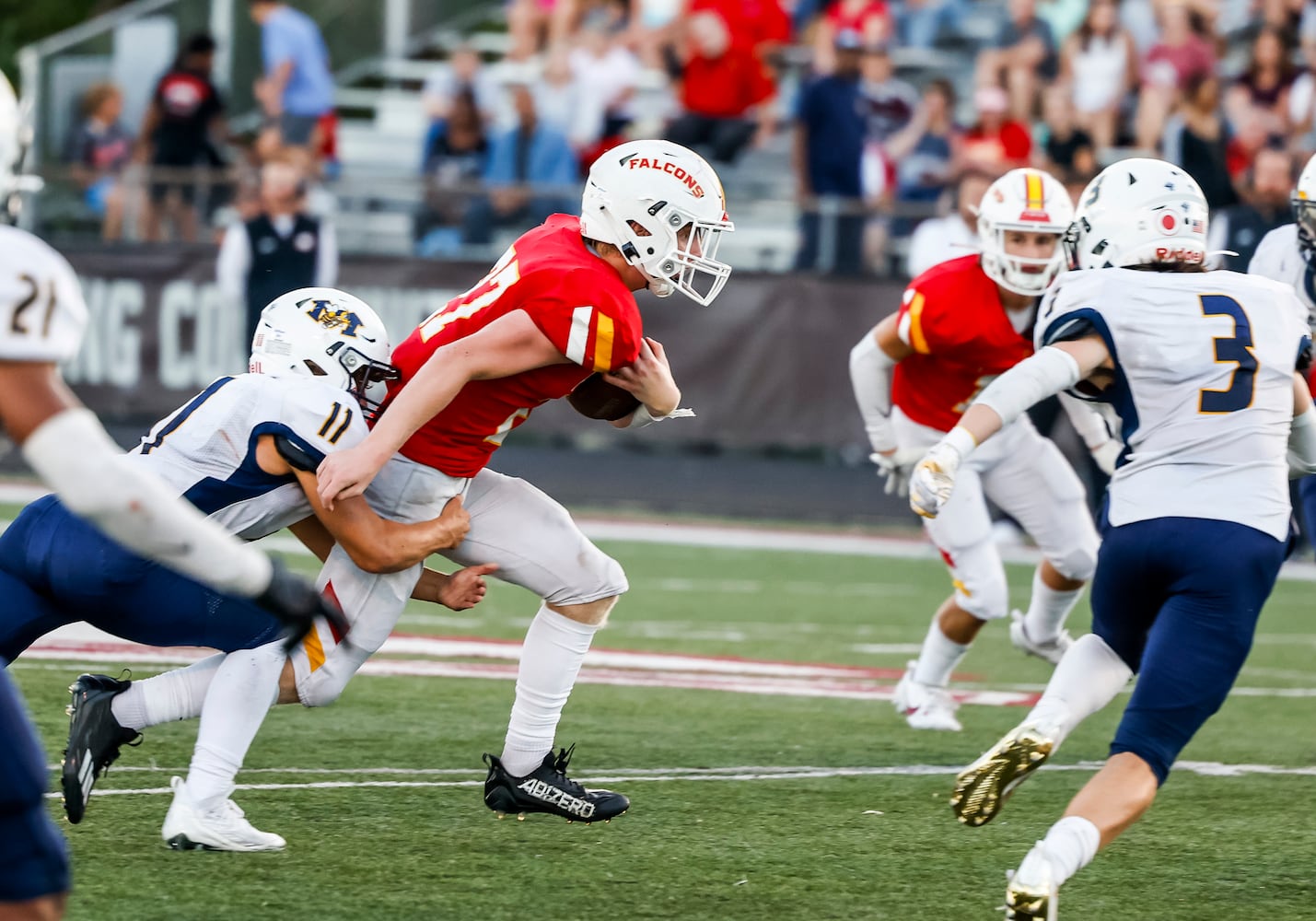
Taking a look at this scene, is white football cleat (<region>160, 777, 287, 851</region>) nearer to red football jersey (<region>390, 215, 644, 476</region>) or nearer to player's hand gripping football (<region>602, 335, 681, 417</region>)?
red football jersey (<region>390, 215, 644, 476</region>)

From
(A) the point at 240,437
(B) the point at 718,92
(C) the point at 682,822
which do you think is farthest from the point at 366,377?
(B) the point at 718,92

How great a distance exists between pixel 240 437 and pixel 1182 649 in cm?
209

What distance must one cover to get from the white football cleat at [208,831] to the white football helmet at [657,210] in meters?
1.61

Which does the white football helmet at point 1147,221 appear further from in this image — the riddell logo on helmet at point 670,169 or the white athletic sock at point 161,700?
the white athletic sock at point 161,700

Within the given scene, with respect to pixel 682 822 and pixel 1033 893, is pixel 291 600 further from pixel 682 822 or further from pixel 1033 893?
pixel 682 822

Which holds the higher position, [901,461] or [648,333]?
[901,461]

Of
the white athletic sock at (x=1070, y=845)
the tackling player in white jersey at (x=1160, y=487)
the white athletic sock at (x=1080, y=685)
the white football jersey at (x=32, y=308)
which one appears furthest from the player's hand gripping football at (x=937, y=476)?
the white football jersey at (x=32, y=308)

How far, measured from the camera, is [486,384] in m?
4.69

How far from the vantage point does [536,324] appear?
4.49 m

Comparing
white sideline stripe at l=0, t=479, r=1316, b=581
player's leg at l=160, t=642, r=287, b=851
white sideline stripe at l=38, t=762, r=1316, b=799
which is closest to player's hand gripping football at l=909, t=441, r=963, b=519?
player's leg at l=160, t=642, r=287, b=851

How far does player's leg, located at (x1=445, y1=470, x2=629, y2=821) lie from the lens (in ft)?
15.9

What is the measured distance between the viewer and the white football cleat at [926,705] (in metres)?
6.42

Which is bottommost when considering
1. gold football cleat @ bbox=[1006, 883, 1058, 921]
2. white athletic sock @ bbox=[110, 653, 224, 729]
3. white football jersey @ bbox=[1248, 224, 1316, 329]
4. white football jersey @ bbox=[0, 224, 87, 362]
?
Answer: white athletic sock @ bbox=[110, 653, 224, 729]

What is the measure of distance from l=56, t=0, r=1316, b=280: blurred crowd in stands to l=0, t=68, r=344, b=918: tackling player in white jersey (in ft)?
28.9
